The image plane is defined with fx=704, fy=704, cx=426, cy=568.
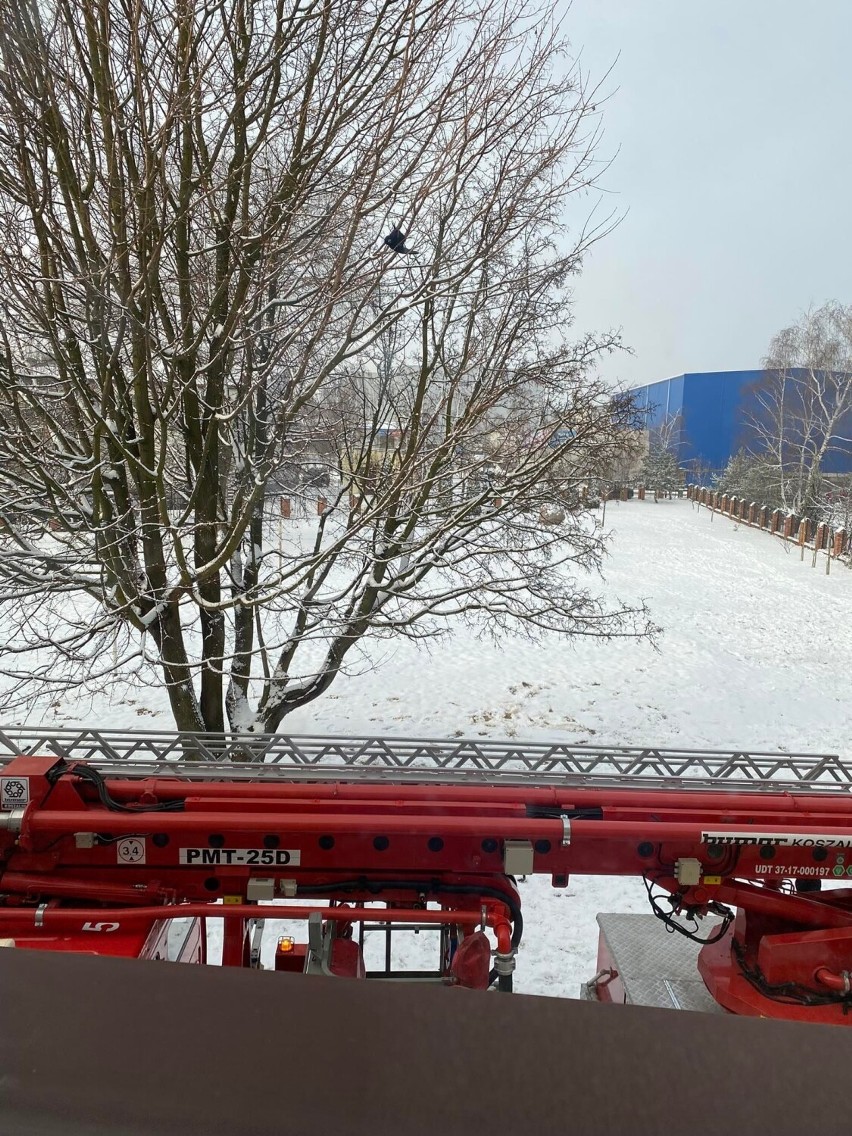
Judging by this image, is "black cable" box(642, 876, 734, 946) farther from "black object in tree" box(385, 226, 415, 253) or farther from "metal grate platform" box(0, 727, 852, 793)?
"black object in tree" box(385, 226, 415, 253)

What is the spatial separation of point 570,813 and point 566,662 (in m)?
10.1

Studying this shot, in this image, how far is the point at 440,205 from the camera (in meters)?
5.91

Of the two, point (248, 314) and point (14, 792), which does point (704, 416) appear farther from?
point (14, 792)

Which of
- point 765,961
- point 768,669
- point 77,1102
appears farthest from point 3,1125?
point 768,669

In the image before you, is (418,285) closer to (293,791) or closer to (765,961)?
(293,791)

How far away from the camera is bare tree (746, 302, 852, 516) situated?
3070 cm

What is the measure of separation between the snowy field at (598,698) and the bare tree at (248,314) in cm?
290

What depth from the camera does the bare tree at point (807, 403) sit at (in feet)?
101

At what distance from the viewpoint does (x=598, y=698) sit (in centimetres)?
1145

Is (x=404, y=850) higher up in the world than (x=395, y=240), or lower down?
lower down

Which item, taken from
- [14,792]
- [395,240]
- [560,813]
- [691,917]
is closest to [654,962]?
[691,917]

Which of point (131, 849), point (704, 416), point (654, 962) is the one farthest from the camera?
point (704, 416)

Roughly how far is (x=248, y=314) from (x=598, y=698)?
8.64 metres

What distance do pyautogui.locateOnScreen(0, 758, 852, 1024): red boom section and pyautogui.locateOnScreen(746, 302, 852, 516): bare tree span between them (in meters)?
30.0
